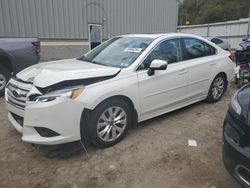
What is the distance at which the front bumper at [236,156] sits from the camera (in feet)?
7.04

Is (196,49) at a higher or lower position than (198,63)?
higher

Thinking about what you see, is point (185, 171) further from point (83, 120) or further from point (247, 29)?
point (247, 29)

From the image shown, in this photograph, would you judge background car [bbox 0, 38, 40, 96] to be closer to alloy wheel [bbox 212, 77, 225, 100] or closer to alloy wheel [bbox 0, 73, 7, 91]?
alloy wheel [bbox 0, 73, 7, 91]

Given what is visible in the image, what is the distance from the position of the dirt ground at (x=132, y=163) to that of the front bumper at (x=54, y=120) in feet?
1.08

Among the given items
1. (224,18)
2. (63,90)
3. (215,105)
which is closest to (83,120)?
(63,90)

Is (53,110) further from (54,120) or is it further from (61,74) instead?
(61,74)

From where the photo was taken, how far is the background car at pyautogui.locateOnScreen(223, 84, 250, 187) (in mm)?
2164

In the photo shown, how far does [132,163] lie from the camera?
3141 mm

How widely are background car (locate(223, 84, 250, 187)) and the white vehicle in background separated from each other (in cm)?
141

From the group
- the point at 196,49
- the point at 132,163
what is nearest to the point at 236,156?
the point at 132,163

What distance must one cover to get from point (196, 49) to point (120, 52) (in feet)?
5.43

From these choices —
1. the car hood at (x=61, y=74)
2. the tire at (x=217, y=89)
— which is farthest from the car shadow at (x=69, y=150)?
the tire at (x=217, y=89)

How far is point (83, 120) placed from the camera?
3156 millimetres

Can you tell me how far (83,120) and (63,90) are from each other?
460 mm
